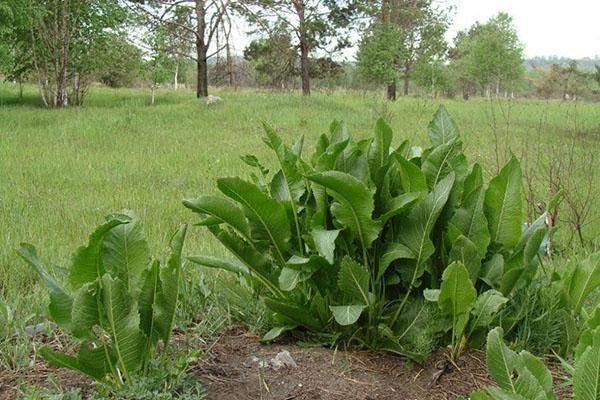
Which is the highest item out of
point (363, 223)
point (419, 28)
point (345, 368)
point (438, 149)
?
point (419, 28)

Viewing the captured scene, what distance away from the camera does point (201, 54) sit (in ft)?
62.3

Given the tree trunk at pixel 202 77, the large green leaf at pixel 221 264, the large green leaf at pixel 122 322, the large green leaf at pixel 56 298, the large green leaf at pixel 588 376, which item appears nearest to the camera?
the large green leaf at pixel 588 376

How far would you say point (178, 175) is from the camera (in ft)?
24.5

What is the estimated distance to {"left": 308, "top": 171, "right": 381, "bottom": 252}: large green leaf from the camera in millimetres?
1872

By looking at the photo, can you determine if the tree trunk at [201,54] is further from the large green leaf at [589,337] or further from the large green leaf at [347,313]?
the large green leaf at [589,337]

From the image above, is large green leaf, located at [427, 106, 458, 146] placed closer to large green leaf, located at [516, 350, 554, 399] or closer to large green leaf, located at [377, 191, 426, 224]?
large green leaf, located at [377, 191, 426, 224]

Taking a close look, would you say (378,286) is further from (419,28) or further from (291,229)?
(419,28)

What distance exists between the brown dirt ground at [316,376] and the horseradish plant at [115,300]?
19cm

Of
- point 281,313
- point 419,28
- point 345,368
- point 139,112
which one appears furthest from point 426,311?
point 419,28

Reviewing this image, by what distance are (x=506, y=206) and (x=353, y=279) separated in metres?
0.63

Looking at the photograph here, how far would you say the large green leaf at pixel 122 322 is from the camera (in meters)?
1.64

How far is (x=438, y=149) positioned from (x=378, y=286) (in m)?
0.54

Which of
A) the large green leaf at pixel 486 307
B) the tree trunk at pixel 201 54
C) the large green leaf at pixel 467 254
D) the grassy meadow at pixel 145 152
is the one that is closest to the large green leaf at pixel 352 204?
the large green leaf at pixel 467 254

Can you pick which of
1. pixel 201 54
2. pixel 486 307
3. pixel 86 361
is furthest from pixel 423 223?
pixel 201 54
